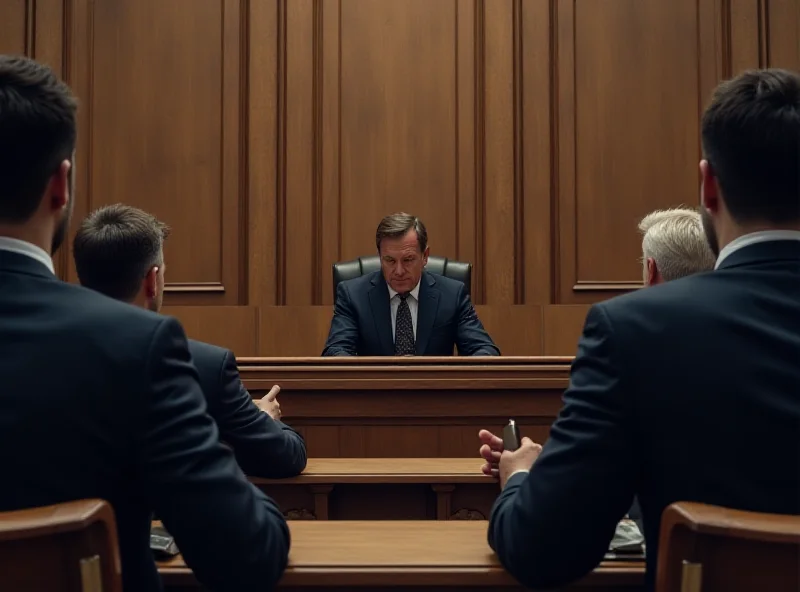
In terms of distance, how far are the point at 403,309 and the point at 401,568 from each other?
3601 mm

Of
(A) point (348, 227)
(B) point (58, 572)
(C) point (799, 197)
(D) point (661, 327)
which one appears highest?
(A) point (348, 227)

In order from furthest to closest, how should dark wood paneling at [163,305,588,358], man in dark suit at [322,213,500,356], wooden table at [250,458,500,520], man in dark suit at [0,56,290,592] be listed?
1. dark wood paneling at [163,305,588,358]
2. man in dark suit at [322,213,500,356]
3. wooden table at [250,458,500,520]
4. man in dark suit at [0,56,290,592]

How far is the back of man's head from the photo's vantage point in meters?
2.14

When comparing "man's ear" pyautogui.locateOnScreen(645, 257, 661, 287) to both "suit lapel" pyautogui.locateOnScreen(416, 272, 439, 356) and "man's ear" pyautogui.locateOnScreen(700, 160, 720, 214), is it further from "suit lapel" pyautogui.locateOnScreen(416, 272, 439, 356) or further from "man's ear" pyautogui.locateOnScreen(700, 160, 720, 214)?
"suit lapel" pyautogui.locateOnScreen(416, 272, 439, 356)

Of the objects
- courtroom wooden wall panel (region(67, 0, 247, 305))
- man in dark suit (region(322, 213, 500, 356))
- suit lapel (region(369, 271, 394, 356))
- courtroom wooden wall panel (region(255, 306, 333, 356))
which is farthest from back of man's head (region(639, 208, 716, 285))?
courtroom wooden wall panel (region(67, 0, 247, 305))

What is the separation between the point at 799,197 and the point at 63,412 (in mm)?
1053

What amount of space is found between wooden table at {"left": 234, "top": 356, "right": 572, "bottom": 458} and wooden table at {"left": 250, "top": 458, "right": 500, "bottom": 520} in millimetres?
576

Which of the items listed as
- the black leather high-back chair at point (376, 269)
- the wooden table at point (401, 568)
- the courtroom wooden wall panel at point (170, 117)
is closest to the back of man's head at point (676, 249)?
the wooden table at point (401, 568)

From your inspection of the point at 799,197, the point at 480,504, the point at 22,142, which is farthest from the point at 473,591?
the point at 480,504

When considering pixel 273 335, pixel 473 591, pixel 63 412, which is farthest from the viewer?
pixel 273 335

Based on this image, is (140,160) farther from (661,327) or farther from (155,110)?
(661,327)

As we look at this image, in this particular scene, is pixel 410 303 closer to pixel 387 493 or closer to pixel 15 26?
pixel 387 493

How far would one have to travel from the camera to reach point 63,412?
1.17 metres

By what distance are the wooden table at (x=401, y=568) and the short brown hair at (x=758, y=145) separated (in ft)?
1.92
